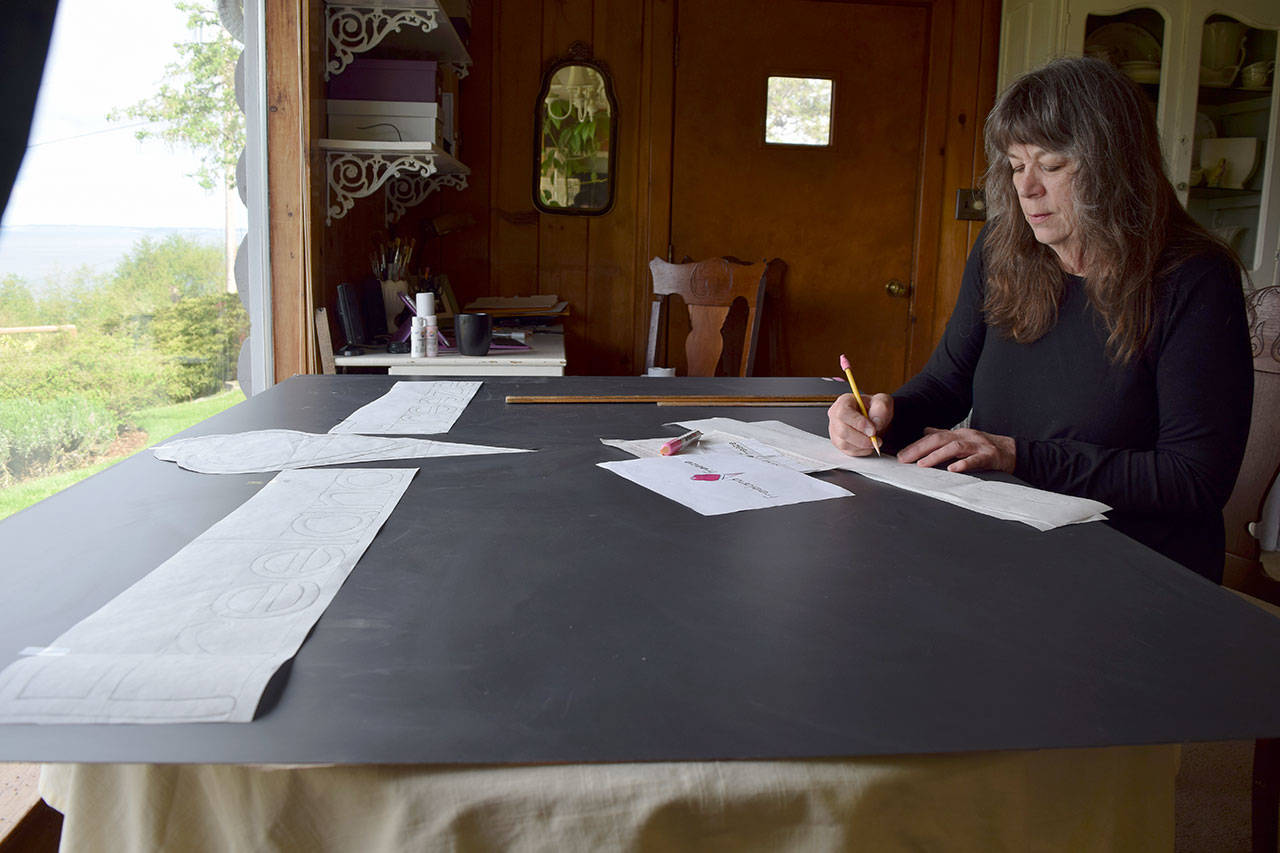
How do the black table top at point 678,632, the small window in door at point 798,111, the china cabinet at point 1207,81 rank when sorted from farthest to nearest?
the small window in door at point 798,111
the china cabinet at point 1207,81
the black table top at point 678,632

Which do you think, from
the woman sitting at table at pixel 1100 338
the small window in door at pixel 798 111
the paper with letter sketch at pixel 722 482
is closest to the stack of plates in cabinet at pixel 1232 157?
the small window in door at pixel 798 111

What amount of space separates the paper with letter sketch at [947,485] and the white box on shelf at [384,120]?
1.60m

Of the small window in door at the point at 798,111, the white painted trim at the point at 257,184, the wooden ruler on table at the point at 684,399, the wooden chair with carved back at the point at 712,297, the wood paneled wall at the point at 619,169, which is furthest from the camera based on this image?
the small window in door at the point at 798,111

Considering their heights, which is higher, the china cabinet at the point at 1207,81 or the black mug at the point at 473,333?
the china cabinet at the point at 1207,81

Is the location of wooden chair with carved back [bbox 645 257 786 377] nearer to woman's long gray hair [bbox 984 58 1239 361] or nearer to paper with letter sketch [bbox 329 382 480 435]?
paper with letter sketch [bbox 329 382 480 435]

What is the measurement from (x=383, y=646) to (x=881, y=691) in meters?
0.31

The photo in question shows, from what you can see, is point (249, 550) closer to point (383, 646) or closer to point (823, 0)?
point (383, 646)

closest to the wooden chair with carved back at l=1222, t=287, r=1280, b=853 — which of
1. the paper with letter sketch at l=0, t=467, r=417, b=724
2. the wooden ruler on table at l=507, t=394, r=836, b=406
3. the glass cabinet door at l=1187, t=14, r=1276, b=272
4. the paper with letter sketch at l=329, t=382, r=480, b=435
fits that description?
the wooden ruler on table at l=507, t=394, r=836, b=406

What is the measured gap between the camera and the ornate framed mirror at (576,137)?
3619 mm

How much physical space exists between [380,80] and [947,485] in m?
2.17

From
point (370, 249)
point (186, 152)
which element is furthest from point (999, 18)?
point (186, 152)

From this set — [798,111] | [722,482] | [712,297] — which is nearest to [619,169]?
[798,111]

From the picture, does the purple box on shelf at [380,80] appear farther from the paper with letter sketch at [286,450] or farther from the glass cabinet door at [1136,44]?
the glass cabinet door at [1136,44]

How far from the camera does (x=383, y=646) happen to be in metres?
0.59
